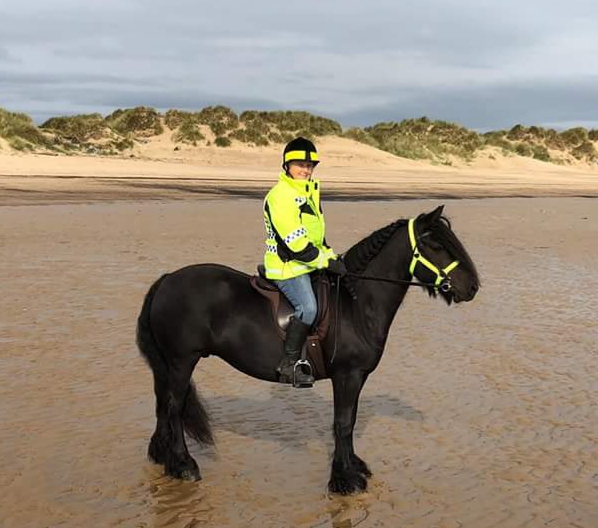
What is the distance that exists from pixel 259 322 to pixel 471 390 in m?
2.97

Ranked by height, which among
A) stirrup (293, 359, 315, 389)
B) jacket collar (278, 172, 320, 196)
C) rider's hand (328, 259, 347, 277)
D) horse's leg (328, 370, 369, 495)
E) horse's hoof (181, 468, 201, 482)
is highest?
jacket collar (278, 172, 320, 196)

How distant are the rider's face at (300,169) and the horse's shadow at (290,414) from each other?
228 centimetres

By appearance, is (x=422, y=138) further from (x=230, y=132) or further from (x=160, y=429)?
(x=160, y=429)

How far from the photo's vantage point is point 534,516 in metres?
5.17

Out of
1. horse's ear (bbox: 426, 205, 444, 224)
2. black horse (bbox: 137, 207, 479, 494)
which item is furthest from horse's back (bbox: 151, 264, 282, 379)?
horse's ear (bbox: 426, 205, 444, 224)

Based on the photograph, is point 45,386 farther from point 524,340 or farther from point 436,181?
point 436,181

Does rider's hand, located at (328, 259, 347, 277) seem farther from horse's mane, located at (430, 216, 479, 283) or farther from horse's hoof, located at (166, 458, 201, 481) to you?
horse's hoof, located at (166, 458, 201, 481)

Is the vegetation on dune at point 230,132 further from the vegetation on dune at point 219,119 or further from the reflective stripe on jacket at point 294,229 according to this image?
the reflective stripe on jacket at point 294,229

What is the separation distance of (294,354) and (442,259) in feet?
4.18

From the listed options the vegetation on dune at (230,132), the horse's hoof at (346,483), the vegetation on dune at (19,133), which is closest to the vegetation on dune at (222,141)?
the vegetation on dune at (230,132)

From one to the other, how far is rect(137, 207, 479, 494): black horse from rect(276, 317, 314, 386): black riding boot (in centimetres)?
10

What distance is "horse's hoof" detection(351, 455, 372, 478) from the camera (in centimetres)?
568

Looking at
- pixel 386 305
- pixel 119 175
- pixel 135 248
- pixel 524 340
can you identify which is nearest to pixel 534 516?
pixel 386 305

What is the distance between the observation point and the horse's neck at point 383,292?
5645 millimetres
